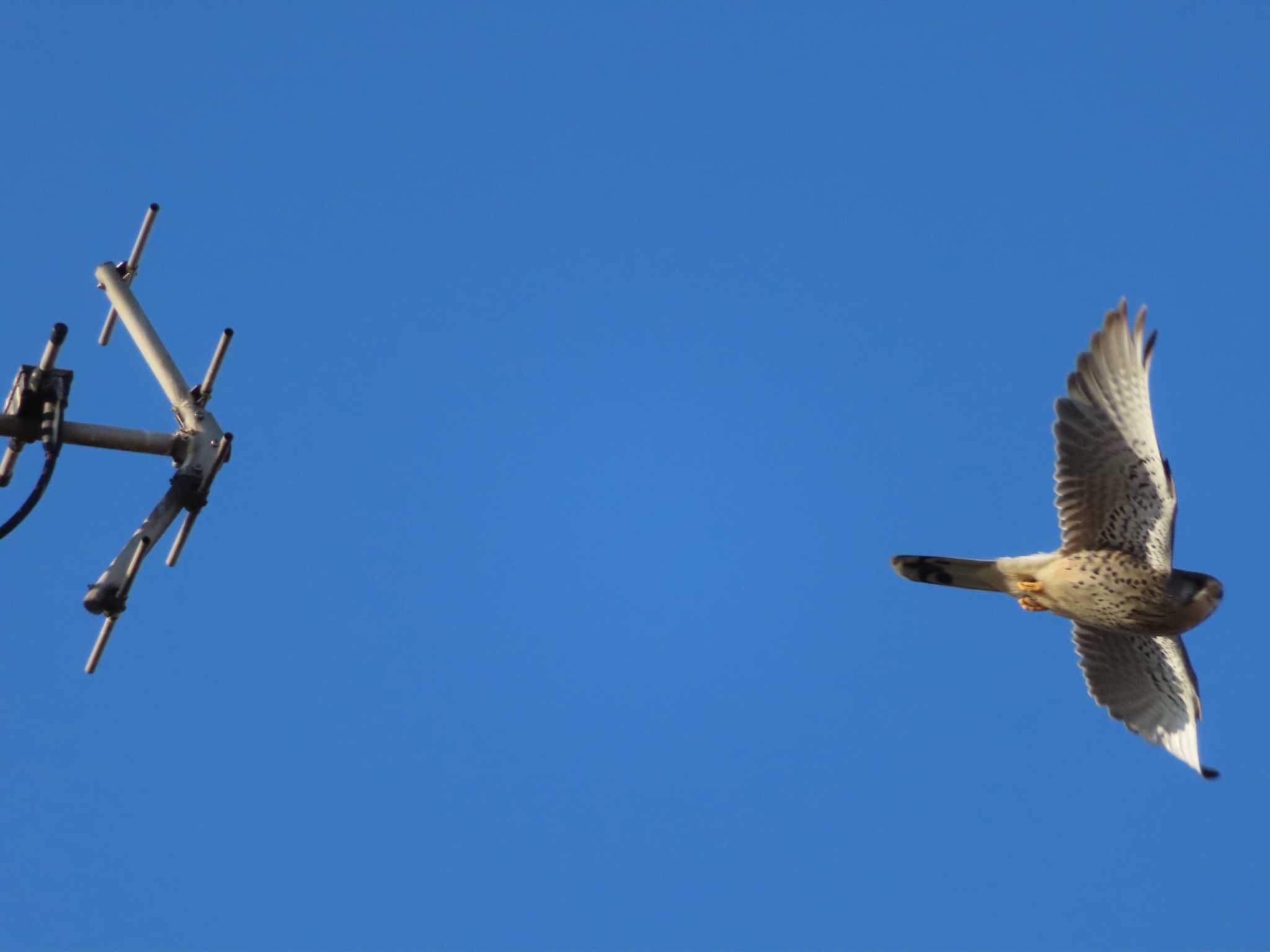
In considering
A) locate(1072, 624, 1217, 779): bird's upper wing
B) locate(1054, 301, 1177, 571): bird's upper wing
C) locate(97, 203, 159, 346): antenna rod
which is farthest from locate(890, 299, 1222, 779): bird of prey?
locate(97, 203, 159, 346): antenna rod

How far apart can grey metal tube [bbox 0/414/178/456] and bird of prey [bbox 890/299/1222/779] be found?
571 cm

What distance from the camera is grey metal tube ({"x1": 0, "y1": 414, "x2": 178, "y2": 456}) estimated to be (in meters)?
3.85

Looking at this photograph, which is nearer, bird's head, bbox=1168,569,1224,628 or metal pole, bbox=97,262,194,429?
metal pole, bbox=97,262,194,429

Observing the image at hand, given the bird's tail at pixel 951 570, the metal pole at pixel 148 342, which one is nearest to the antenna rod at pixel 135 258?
the metal pole at pixel 148 342

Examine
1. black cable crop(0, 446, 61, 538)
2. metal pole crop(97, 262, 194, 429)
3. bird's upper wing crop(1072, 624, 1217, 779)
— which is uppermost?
bird's upper wing crop(1072, 624, 1217, 779)

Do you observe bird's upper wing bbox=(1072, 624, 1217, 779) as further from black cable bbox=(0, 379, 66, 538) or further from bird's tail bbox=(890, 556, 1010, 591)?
black cable bbox=(0, 379, 66, 538)

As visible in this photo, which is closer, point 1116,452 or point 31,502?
point 31,502

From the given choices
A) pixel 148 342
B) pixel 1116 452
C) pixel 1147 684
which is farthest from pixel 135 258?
pixel 1147 684

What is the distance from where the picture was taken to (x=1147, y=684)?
373 inches

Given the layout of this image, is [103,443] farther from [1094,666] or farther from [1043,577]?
[1094,666]

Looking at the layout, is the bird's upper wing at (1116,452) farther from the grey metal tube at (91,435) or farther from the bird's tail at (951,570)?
the grey metal tube at (91,435)

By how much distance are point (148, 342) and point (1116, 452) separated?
18.3 feet

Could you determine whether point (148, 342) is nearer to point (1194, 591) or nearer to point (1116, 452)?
point (1116, 452)

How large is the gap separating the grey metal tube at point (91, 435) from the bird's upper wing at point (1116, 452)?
225 inches
